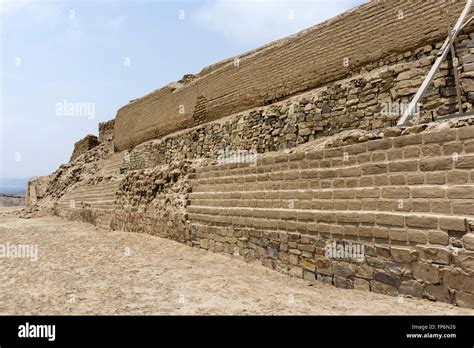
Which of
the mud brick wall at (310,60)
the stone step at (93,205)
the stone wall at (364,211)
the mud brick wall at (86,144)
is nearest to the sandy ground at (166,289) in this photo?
the stone wall at (364,211)

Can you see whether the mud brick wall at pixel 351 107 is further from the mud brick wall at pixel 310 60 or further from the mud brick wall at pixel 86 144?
the mud brick wall at pixel 86 144

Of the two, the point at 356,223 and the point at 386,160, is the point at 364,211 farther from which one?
the point at 386,160

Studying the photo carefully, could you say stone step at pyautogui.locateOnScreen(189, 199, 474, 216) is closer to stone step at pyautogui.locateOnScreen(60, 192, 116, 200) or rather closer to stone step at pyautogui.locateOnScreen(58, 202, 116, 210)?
stone step at pyautogui.locateOnScreen(58, 202, 116, 210)

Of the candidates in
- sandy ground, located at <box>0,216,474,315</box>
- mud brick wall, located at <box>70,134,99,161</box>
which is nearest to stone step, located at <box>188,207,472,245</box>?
sandy ground, located at <box>0,216,474,315</box>

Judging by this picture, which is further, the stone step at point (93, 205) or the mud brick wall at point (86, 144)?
the mud brick wall at point (86, 144)

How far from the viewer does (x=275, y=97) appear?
1371 cm

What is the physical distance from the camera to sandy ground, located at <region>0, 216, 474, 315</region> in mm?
4523

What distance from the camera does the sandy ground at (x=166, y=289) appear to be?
4.52 metres

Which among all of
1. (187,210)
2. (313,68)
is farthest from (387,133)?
(313,68)

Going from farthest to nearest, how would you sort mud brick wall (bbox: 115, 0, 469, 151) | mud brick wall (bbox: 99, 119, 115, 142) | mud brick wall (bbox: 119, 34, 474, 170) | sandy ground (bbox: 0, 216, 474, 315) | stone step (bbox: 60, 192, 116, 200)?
mud brick wall (bbox: 99, 119, 115, 142)
stone step (bbox: 60, 192, 116, 200)
mud brick wall (bbox: 115, 0, 469, 151)
mud brick wall (bbox: 119, 34, 474, 170)
sandy ground (bbox: 0, 216, 474, 315)

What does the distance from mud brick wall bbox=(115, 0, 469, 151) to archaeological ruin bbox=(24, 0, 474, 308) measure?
4cm

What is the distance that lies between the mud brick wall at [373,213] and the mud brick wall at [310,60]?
511 cm

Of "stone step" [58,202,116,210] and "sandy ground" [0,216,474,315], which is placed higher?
"stone step" [58,202,116,210]
